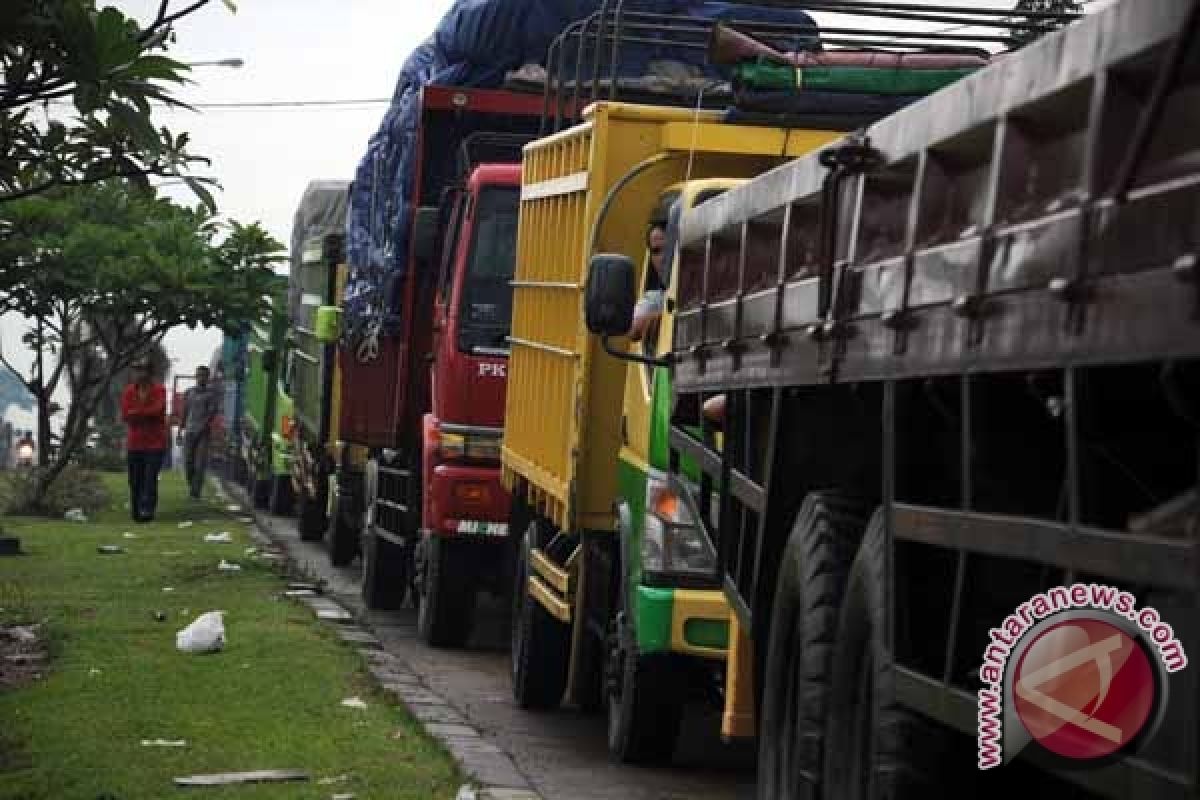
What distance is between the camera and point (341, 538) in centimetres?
2473

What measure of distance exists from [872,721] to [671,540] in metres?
5.03

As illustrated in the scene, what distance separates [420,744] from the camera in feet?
40.5

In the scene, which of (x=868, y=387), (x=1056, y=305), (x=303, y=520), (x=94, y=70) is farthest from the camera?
(x=303, y=520)

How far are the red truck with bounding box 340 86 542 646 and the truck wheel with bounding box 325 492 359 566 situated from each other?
3.69 m

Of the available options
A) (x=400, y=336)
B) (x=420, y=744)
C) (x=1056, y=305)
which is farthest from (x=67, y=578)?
(x=1056, y=305)

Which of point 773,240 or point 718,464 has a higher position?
point 773,240

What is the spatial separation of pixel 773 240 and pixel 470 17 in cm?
1105

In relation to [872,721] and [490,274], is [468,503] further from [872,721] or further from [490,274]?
[872,721]

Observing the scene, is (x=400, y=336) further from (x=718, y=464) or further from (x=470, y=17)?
(x=718, y=464)

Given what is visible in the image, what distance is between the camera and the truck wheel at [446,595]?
17.5 metres

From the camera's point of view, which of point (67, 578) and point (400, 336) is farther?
point (67, 578)

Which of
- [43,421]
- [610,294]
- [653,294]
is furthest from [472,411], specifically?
[43,421]

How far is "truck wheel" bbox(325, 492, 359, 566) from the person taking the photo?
24453 millimetres

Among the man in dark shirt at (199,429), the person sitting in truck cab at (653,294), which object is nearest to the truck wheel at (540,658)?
the person sitting in truck cab at (653,294)
